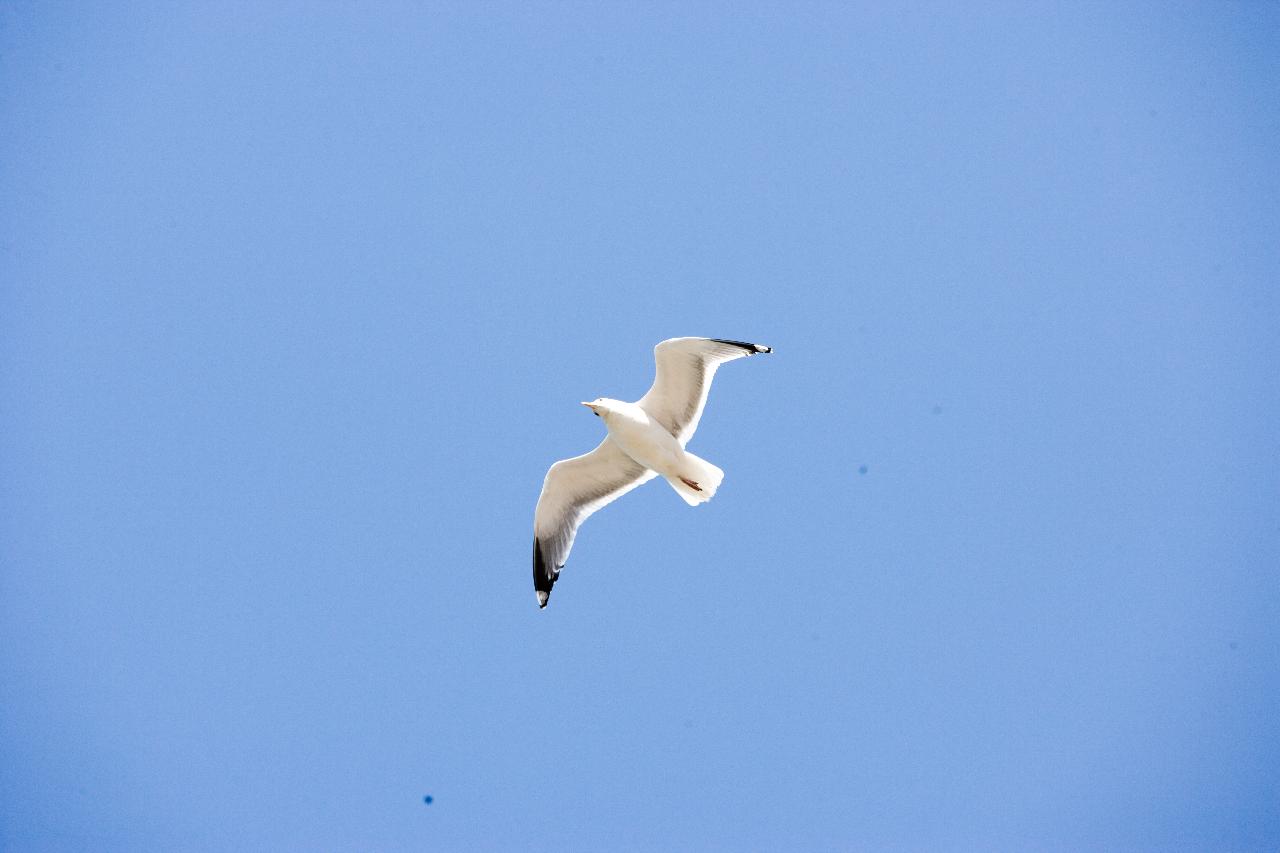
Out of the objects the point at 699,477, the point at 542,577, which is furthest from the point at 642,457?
the point at 542,577

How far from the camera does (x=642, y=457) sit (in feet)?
31.0

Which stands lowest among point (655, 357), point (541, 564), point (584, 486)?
point (541, 564)

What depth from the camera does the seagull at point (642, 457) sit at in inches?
360

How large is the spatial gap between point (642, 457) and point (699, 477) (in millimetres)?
564

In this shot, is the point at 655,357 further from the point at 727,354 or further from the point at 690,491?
the point at 690,491

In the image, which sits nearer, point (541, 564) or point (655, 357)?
point (655, 357)

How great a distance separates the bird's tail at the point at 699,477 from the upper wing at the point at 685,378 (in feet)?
0.68

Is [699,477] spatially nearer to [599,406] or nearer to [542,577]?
[599,406]

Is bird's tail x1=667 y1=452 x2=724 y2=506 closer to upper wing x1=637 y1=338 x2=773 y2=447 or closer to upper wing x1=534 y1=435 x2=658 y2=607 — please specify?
upper wing x1=637 y1=338 x2=773 y2=447

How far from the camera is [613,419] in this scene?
30.0ft

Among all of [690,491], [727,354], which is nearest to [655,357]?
[727,354]

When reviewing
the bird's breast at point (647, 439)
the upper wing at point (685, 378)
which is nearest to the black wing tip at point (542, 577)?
the bird's breast at point (647, 439)

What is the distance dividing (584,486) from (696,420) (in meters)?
1.36

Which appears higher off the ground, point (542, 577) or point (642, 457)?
point (642, 457)
